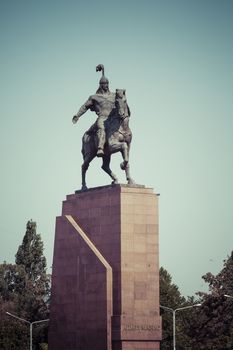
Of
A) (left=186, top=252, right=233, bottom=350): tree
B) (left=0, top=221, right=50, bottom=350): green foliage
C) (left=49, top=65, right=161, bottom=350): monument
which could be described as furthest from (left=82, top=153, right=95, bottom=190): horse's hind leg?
(left=0, top=221, right=50, bottom=350): green foliage

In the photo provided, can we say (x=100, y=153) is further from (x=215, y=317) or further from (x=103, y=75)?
(x=215, y=317)

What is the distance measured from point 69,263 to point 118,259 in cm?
245

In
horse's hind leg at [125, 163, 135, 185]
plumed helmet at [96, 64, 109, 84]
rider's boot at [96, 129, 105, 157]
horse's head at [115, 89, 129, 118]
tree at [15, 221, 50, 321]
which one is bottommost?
horse's hind leg at [125, 163, 135, 185]

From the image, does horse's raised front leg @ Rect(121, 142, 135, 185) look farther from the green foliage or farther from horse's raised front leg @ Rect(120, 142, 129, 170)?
the green foliage

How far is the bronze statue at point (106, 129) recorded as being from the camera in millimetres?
37531

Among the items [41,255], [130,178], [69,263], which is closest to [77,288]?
[69,263]

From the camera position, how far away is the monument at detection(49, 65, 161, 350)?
3591cm

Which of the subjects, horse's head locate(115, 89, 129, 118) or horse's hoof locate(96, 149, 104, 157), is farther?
horse's hoof locate(96, 149, 104, 157)

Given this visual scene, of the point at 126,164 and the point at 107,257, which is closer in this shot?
the point at 107,257

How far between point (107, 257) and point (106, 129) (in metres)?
4.47

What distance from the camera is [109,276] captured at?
3600cm

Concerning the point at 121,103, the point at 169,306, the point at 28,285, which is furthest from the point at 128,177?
the point at 28,285

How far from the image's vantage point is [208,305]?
68.2 meters

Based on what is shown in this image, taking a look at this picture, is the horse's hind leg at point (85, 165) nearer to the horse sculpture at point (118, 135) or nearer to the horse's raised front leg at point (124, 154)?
the horse sculpture at point (118, 135)
